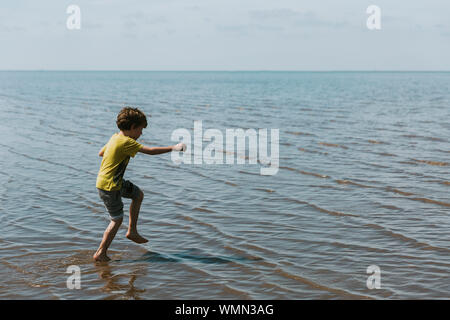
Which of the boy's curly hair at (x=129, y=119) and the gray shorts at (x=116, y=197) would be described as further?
the gray shorts at (x=116, y=197)

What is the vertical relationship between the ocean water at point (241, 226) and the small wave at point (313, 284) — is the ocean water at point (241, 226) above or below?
above

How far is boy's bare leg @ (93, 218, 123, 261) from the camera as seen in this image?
6186 millimetres

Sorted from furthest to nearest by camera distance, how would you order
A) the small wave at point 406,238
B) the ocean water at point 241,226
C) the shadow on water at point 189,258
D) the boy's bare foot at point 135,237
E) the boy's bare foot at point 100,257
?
the small wave at point 406,238
the boy's bare foot at point 135,237
the shadow on water at point 189,258
the boy's bare foot at point 100,257
the ocean water at point 241,226

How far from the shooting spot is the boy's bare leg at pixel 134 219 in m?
6.43

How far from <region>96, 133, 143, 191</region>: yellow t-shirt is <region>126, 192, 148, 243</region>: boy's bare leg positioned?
385 mm

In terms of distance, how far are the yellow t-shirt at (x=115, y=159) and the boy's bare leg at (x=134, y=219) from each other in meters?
0.39

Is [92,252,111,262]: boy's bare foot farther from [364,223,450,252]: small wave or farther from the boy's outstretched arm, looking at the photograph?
[364,223,450,252]: small wave

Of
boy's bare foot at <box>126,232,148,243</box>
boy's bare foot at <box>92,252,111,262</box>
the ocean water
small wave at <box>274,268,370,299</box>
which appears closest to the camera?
small wave at <box>274,268,370,299</box>

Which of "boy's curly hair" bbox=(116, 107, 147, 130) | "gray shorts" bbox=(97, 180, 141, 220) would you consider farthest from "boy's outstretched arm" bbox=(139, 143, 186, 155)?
"gray shorts" bbox=(97, 180, 141, 220)

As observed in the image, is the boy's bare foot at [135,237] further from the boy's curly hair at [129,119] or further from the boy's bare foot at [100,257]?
the boy's curly hair at [129,119]

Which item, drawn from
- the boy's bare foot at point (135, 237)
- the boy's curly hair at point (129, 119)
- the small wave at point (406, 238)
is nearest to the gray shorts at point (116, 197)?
the boy's bare foot at point (135, 237)

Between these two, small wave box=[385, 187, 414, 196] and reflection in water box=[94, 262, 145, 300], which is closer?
reflection in water box=[94, 262, 145, 300]

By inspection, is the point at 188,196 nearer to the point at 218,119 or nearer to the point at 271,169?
the point at 271,169

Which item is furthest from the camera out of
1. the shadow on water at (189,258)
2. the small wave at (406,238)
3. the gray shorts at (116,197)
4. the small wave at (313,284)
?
the small wave at (406,238)
